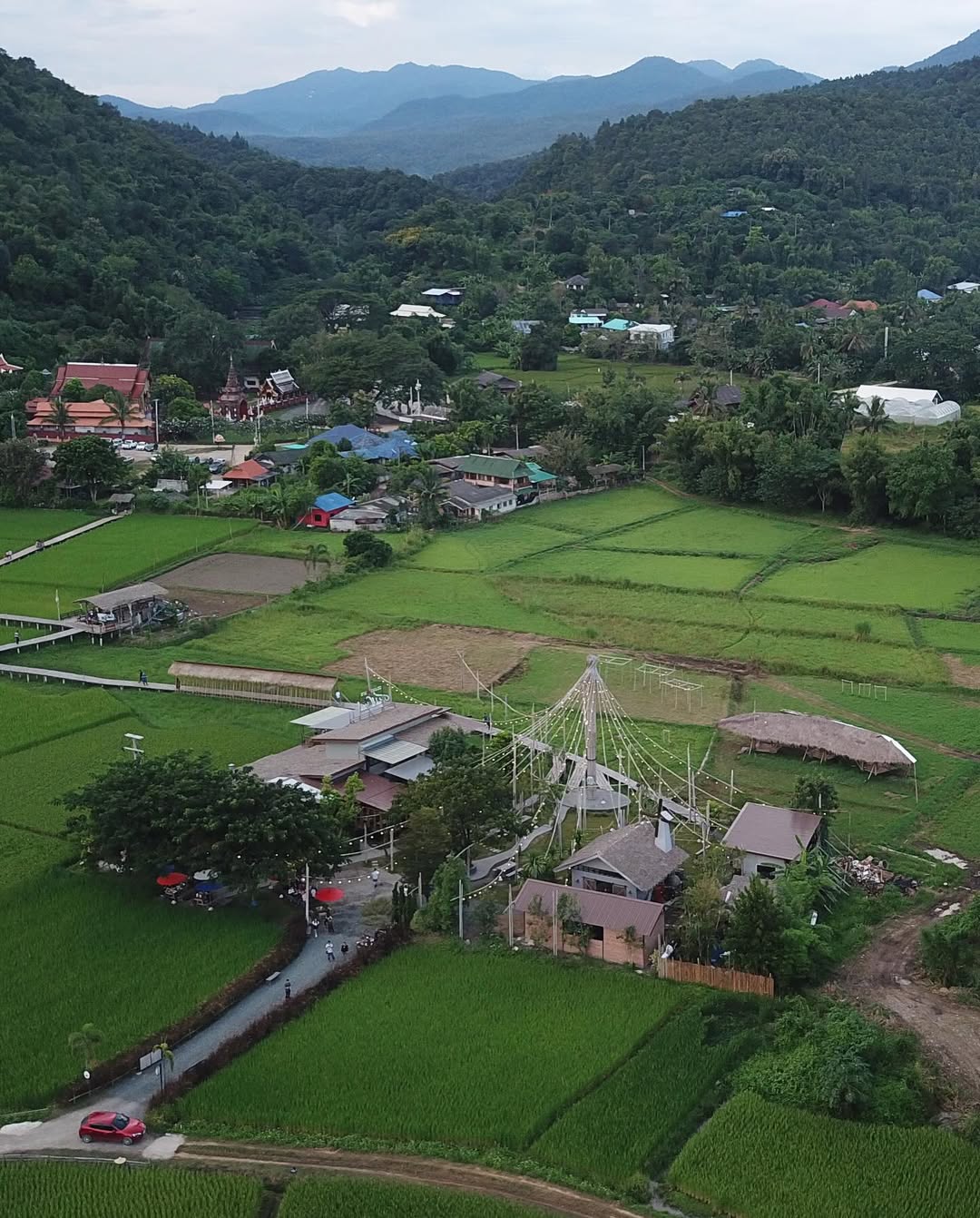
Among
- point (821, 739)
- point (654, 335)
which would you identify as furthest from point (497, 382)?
point (821, 739)

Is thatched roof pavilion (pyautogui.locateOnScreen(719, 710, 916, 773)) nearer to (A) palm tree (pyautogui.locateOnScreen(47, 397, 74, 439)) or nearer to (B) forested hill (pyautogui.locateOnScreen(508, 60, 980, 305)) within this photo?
(A) palm tree (pyautogui.locateOnScreen(47, 397, 74, 439))

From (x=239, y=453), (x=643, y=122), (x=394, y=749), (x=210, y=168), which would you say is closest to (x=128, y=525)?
(x=239, y=453)

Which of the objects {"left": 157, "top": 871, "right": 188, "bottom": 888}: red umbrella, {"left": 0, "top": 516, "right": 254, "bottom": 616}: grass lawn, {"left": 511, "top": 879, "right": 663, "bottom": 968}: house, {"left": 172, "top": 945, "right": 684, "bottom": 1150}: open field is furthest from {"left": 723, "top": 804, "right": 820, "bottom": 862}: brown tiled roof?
{"left": 0, "top": 516, "right": 254, "bottom": 616}: grass lawn

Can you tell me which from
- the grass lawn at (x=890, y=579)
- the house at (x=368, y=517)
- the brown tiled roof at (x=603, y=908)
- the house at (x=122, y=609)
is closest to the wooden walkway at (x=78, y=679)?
the house at (x=122, y=609)

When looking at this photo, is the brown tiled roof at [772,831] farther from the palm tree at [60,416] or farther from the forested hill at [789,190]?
the forested hill at [789,190]

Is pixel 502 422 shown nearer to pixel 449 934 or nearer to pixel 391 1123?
pixel 449 934
